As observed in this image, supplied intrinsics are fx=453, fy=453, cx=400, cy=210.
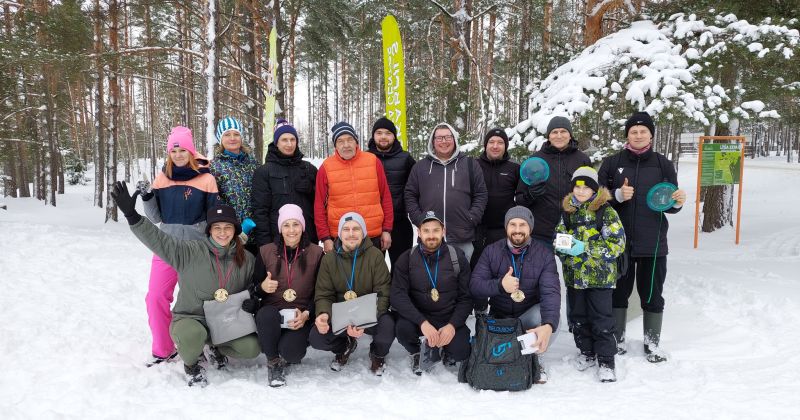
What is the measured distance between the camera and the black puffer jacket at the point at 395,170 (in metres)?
4.45

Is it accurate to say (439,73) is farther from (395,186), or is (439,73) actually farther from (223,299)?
(223,299)

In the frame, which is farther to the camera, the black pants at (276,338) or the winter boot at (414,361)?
the winter boot at (414,361)

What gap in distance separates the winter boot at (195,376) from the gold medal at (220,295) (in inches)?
20.1

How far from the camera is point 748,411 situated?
2.97 m

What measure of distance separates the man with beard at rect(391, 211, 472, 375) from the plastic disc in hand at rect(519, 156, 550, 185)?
37.4 inches

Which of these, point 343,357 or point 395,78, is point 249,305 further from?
point 395,78

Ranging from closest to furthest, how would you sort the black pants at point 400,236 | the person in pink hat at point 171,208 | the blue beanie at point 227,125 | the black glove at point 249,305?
the black glove at point 249,305
the person in pink hat at point 171,208
the blue beanie at point 227,125
the black pants at point 400,236

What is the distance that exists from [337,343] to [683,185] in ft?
82.3

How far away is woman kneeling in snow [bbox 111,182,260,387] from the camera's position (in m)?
3.43

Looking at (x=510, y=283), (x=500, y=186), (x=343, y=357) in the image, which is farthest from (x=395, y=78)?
(x=343, y=357)

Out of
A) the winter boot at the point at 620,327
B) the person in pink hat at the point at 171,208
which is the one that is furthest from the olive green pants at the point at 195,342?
the winter boot at the point at 620,327

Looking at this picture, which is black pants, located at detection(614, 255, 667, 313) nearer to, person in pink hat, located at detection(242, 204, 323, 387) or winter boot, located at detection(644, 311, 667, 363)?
winter boot, located at detection(644, 311, 667, 363)

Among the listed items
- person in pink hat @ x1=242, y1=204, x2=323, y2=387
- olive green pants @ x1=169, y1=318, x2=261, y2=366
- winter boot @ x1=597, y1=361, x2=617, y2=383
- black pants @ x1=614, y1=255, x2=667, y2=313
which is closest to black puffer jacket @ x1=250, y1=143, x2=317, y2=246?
person in pink hat @ x1=242, y1=204, x2=323, y2=387

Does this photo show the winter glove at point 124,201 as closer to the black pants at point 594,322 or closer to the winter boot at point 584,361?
the black pants at point 594,322
